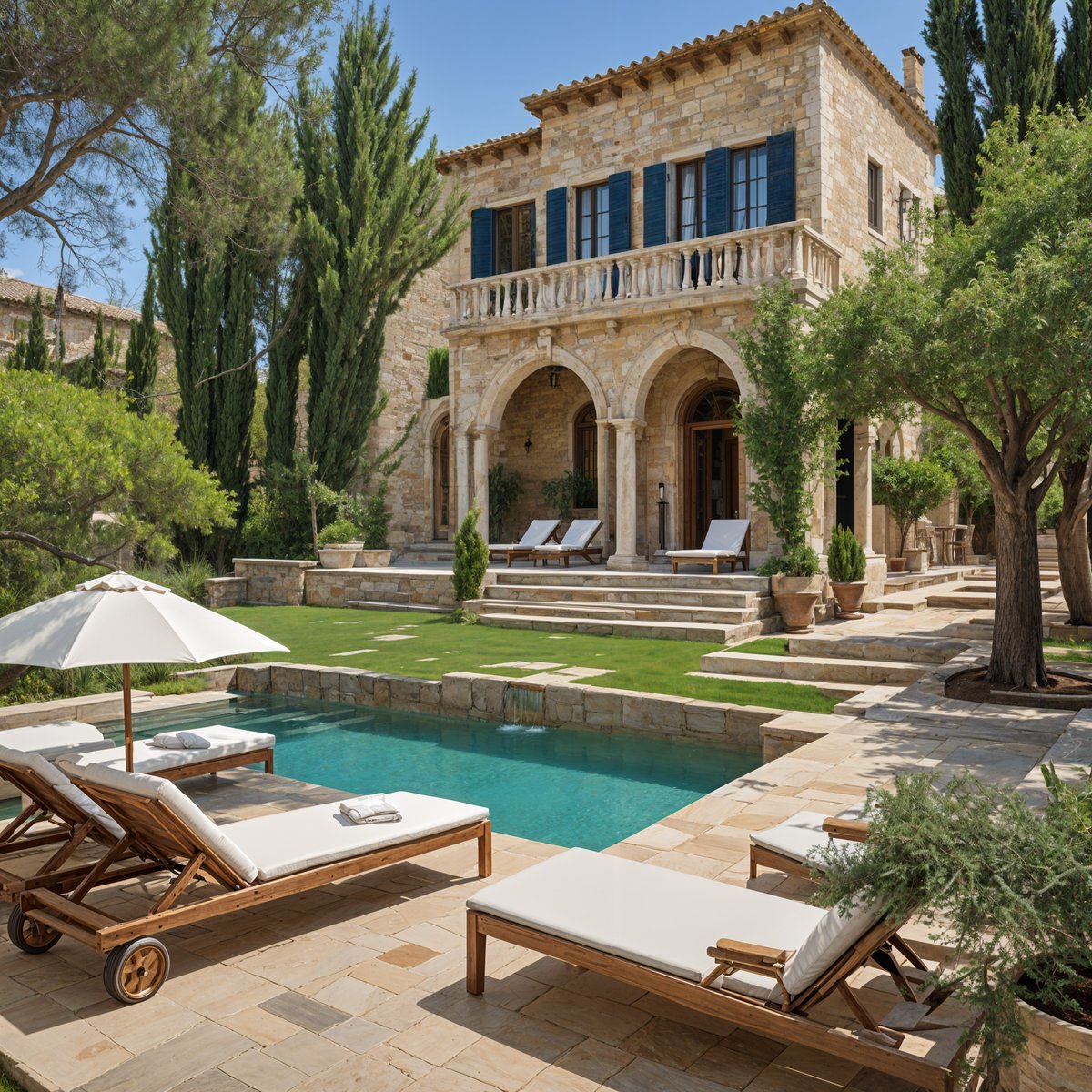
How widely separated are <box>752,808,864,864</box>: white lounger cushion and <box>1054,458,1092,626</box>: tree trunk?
8074 mm

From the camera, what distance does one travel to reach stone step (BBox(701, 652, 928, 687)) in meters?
9.45

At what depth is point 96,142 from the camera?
10023 millimetres

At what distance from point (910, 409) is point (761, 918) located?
7798mm

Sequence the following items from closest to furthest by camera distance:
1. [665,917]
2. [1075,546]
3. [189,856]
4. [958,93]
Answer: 1. [665,917]
2. [189,856]
3. [1075,546]
4. [958,93]

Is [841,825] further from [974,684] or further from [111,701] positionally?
[111,701]

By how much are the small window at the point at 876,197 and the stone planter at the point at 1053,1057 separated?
18.3 meters

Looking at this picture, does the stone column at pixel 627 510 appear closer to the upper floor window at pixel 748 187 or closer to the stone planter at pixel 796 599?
the stone planter at pixel 796 599

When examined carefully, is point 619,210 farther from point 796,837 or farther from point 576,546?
point 796,837

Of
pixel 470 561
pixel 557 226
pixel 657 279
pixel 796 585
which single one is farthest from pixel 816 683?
pixel 557 226

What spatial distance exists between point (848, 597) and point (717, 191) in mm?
7832

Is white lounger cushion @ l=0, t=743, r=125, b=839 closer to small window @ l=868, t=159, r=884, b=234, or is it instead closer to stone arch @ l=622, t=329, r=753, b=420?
stone arch @ l=622, t=329, r=753, b=420

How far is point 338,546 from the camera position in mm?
18000

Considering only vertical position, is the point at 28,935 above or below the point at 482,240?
below

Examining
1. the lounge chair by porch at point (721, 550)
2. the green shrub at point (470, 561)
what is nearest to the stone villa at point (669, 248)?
the lounge chair by porch at point (721, 550)
